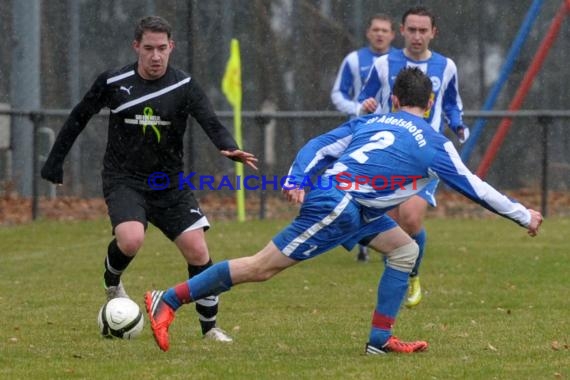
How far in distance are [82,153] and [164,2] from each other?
7.65 ft

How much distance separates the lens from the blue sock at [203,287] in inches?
267

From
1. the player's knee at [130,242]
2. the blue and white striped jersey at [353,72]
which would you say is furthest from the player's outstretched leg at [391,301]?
the blue and white striped jersey at [353,72]

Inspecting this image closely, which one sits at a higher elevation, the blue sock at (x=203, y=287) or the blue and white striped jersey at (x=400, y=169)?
the blue and white striped jersey at (x=400, y=169)

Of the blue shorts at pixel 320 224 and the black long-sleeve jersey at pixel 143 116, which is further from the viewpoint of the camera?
the black long-sleeve jersey at pixel 143 116

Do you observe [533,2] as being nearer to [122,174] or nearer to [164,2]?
[164,2]

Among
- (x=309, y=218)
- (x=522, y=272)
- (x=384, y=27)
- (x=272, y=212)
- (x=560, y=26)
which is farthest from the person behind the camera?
(x=560, y=26)

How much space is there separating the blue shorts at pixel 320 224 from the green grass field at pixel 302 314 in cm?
56

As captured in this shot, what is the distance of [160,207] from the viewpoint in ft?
25.4

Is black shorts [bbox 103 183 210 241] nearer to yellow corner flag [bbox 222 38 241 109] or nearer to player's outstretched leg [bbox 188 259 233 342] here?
player's outstretched leg [bbox 188 259 233 342]

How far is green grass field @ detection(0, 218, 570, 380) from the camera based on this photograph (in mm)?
6422

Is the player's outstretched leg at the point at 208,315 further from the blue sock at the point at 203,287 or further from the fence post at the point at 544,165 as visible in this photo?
the fence post at the point at 544,165

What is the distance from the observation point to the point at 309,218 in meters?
6.60

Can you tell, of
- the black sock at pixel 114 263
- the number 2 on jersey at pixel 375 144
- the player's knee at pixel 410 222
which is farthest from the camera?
the player's knee at pixel 410 222

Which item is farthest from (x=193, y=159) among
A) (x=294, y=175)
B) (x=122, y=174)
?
(x=294, y=175)
